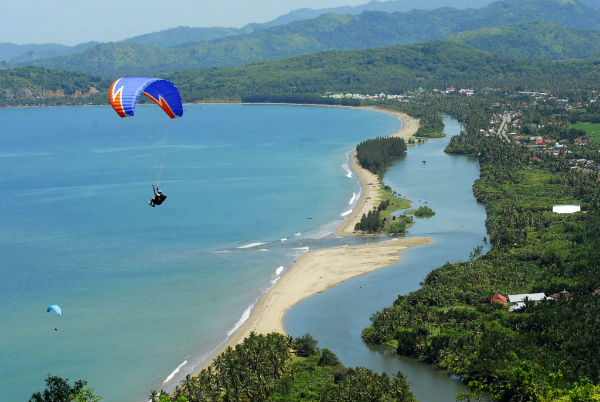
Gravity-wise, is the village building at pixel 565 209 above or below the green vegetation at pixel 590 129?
below

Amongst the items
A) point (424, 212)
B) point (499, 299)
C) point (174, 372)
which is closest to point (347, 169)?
point (424, 212)

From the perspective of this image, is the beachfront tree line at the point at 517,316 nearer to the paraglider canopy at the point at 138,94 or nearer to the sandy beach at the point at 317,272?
the sandy beach at the point at 317,272

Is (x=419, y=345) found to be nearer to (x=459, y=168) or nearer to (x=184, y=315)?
(x=184, y=315)

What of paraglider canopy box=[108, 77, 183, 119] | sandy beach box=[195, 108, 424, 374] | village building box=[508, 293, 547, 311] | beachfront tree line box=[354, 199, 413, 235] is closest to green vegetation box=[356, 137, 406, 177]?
beachfront tree line box=[354, 199, 413, 235]

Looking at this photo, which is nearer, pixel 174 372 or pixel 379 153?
pixel 174 372

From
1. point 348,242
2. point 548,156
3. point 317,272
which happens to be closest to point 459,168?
point 548,156

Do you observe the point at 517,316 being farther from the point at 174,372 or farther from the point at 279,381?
the point at 174,372

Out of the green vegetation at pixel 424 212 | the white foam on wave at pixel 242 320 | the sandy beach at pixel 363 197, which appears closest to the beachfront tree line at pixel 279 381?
the white foam on wave at pixel 242 320
